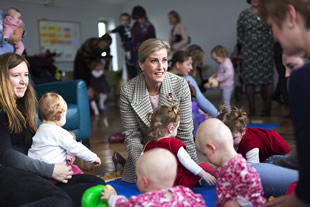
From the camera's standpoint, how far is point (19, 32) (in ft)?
10.6

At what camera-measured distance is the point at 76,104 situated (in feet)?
10.0

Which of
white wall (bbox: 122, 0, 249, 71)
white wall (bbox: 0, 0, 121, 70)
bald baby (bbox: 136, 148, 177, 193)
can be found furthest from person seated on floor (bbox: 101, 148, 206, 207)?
white wall (bbox: 0, 0, 121, 70)

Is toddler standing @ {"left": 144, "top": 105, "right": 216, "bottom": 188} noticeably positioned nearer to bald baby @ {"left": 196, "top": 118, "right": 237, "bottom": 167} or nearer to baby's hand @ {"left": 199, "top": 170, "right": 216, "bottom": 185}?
baby's hand @ {"left": 199, "top": 170, "right": 216, "bottom": 185}

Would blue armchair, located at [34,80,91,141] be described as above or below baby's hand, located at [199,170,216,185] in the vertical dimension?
above

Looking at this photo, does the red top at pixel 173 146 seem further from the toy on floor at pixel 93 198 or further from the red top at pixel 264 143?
the toy on floor at pixel 93 198

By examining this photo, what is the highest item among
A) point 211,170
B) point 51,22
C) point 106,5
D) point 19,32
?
point 106,5

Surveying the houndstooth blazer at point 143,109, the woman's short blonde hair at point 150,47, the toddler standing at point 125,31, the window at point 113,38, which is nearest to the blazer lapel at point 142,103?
the houndstooth blazer at point 143,109

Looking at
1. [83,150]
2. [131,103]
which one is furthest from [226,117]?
[83,150]

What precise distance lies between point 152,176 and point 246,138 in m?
0.97

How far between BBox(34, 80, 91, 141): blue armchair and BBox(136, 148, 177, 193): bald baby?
6.10ft

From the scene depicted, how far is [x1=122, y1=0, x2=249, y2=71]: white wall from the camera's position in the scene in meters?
8.09

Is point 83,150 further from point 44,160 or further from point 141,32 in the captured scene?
point 141,32

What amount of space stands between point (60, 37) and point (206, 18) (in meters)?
3.77

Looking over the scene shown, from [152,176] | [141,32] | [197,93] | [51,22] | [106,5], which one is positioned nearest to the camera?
[152,176]
